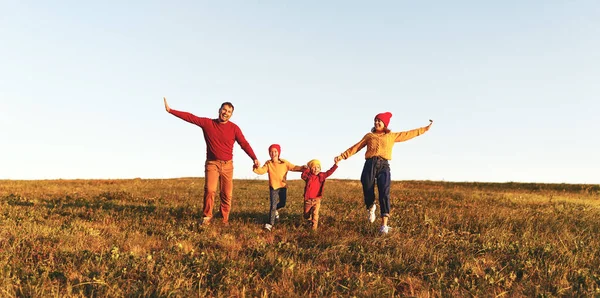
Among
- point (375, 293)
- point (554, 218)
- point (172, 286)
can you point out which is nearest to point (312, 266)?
point (375, 293)

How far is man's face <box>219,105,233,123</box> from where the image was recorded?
374 inches

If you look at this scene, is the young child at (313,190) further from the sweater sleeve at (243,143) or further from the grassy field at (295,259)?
the sweater sleeve at (243,143)

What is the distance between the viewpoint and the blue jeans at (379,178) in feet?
28.3

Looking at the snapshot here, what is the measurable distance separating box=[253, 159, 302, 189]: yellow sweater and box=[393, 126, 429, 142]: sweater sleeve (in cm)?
255

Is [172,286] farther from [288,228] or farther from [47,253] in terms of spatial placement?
[288,228]

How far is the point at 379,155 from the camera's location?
884 centimetres

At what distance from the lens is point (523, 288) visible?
16.7 ft

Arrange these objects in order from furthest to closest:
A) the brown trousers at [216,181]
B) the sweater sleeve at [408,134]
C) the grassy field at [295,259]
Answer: the brown trousers at [216,181]
the sweater sleeve at [408,134]
the grassy field at [295,259]

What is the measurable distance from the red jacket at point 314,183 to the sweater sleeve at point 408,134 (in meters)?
1.68

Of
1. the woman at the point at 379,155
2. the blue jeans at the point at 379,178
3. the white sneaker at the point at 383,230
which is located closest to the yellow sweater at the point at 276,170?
the woman at the point at 379,155

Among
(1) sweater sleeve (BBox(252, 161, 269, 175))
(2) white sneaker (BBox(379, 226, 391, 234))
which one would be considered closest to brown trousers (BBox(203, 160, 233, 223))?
(1) sweater sleeve (BBox(252, 161, 269, 175))

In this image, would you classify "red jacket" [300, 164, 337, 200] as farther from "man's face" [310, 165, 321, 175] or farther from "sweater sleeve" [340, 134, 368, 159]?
"sweater sleeve" [340, 134, 368, 159]

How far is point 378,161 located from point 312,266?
3.92 meters

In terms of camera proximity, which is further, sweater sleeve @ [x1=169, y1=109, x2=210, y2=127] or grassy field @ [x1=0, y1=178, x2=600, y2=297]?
sweater sleeve @ [x1=169, y1=109, x2=210, y2=127]
